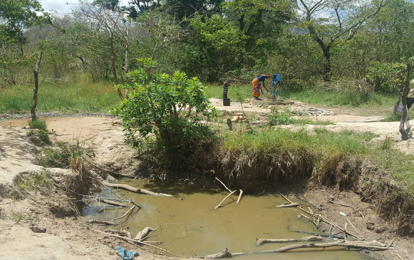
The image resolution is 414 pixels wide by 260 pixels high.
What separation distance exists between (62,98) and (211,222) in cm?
894

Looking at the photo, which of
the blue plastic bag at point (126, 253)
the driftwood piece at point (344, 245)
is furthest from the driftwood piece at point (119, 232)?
the driftwood piece at point (344, 245)

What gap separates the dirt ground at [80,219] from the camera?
3566mm

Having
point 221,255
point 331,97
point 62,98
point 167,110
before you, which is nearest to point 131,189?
point 167,110

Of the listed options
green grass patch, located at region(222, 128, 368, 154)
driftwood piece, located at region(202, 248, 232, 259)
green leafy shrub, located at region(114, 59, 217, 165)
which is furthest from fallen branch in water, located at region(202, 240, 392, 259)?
green leafy shrub, located at region(114, 59, 217, 165)

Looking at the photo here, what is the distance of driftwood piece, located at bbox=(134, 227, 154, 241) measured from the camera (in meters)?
4.72

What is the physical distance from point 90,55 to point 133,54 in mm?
2580

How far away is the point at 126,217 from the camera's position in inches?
219

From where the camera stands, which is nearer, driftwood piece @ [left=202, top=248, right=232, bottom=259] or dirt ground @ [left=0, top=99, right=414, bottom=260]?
dirt ground @ [left=0, top=99, right=414, bottom=260]

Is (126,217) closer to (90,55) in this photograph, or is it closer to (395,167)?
(395,167)

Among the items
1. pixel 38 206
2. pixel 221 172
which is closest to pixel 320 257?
pixel 221 172

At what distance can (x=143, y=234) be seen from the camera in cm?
484

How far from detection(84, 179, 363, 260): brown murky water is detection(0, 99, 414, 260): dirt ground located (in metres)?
0.62

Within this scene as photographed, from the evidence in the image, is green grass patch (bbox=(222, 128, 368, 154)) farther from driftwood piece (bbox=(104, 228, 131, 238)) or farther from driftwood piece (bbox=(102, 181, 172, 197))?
driftwood piece (bbox=(104, 228, 131, 238))

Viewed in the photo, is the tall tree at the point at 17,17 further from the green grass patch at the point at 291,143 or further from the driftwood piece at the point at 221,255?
the driftwood piece at the point at 221,255
